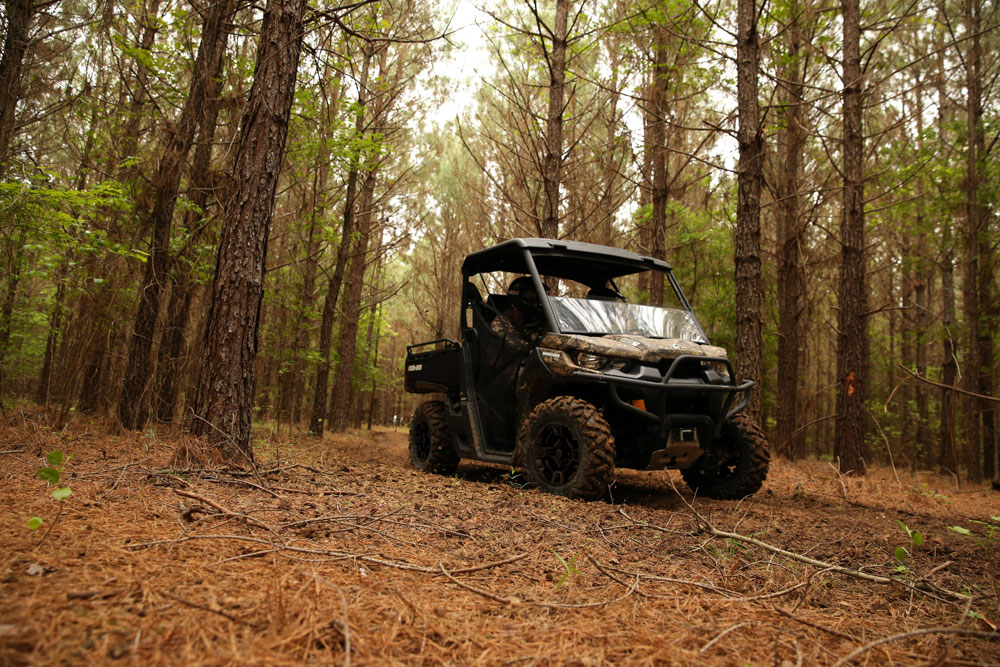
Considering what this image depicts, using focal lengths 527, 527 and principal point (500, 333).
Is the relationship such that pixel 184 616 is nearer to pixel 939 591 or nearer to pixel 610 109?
pixel 939 591

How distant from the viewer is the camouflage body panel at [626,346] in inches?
172

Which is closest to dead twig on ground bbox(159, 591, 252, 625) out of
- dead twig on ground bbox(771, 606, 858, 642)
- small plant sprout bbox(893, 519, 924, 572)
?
dead twig on ground bbox(771, 606, 858, 642)

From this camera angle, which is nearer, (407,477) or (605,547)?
(605,547)

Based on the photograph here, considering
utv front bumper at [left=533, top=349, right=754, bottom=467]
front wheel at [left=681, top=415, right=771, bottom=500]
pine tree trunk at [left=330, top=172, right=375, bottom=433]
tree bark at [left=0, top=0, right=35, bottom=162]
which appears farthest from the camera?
pine tree trunk at [left=330, top=172, right=375, bottom=433]

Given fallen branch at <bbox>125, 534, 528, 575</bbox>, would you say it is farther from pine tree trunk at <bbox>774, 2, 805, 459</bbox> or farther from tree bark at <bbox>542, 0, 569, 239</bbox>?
pine tree trunk at <bbox>774, 2, 805, 459</bbox>

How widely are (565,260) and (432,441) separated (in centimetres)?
260

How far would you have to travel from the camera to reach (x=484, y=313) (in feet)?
19.5

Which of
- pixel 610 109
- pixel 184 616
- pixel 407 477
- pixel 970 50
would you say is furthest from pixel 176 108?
pixel 970 50

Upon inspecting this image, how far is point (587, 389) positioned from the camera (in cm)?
466

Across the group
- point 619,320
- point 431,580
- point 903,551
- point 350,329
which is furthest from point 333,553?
point 350,329

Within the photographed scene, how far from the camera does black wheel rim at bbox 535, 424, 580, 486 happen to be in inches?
172

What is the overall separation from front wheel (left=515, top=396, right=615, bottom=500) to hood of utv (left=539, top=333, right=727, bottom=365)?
46 centimetres

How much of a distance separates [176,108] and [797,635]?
29.5ft

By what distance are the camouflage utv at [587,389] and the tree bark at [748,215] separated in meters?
1.54
